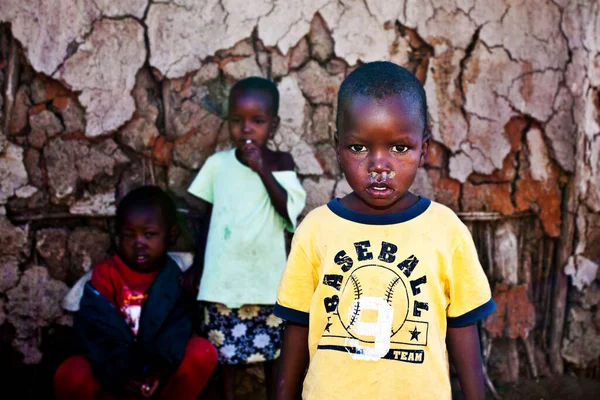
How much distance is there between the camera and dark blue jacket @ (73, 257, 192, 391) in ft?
7.24

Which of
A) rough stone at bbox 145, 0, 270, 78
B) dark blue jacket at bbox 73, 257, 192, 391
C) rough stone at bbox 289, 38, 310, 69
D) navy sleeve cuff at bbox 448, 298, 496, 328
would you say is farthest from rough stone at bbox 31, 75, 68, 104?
navy sleeve cuff at bbox 448, 298, 496, 328

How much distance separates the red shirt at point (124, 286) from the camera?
7.64 feet

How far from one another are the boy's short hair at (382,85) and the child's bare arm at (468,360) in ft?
1.67

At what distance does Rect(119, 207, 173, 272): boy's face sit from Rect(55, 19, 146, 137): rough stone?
466mm

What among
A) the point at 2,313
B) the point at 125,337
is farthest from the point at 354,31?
the point at 2,313

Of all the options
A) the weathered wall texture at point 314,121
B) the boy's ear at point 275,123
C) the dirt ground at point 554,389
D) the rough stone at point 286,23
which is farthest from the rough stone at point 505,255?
the rough stone at point 286,23

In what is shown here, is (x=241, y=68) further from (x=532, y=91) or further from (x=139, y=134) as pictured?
(x=532, y=91)

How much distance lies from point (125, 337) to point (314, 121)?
1.23 m

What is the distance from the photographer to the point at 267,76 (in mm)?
2678

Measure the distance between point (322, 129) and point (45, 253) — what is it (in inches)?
52.3

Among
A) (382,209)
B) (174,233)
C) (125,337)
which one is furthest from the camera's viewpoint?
(174,233)

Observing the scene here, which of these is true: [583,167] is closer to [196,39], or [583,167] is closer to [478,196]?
[478,196]

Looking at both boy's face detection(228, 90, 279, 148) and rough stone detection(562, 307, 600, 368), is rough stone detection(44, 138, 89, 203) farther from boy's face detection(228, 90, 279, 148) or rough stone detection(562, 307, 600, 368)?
rough stone detection(562, 307, 600, 368)

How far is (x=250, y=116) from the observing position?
2377mm
